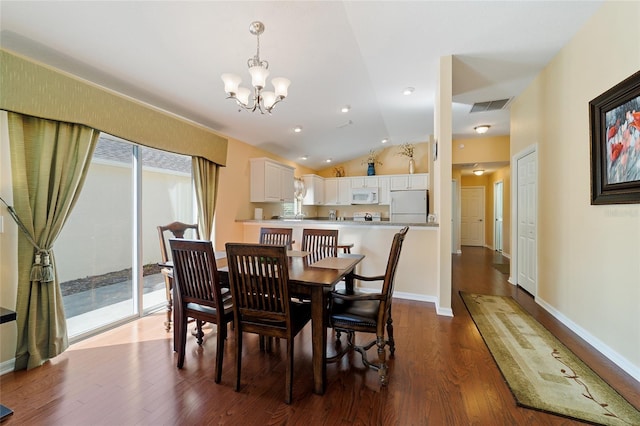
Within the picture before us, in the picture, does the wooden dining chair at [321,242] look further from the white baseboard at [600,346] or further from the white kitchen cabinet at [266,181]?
the white baseboard at [600,346]

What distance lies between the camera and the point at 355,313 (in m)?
1.93

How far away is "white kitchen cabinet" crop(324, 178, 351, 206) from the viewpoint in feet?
23.4

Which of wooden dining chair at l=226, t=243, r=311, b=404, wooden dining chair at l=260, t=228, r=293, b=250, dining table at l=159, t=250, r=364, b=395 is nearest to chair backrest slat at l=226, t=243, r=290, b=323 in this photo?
wooden dining chair at l=226, t=243, r=311, b=404

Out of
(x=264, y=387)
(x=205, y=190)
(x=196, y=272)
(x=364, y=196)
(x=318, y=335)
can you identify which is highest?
(x=364, y=196)

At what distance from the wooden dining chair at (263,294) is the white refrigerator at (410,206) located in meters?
4.51

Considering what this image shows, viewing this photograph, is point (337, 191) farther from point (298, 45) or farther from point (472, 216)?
point (298, 45)

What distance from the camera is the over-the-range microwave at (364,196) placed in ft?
22.2

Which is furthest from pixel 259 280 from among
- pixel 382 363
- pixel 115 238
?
pixel 115 238

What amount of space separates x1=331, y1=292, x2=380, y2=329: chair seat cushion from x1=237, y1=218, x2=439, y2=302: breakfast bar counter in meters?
1.74

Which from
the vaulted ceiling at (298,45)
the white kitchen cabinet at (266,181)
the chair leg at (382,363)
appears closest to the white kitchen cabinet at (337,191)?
the white kitchen cabinet at (266,181)

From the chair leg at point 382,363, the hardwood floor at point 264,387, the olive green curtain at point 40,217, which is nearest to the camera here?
the hardwood floor at point 264,387

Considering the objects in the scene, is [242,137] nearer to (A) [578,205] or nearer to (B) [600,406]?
(A) [578,205]

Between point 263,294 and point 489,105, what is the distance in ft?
15.0

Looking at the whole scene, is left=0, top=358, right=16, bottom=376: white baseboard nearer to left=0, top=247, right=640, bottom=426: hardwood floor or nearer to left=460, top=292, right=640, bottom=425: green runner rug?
left=0, top=247, right=640, bottom=426: hardwood floor
